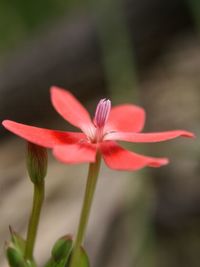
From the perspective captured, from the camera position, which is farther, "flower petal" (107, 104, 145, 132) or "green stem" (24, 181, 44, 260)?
"flower petal" (107, 104, 145, 132)

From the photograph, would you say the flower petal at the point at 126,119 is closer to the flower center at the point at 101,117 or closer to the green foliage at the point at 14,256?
the flower center at the point at 101,117

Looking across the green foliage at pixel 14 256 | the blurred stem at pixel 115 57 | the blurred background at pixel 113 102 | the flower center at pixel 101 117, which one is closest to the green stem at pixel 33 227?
the green foliage at pixel 14 256

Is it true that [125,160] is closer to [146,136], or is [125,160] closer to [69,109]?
[146,136]

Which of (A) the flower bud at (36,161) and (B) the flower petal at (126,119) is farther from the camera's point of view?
(B) the flower petal at (126,119)

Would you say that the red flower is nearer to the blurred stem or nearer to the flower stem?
the flower stem

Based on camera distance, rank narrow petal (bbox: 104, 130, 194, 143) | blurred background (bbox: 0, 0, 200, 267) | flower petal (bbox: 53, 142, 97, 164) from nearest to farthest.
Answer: flower petal (bbox: 53, 142, 97, 164) < narrow petal (bbox: 104, 130, 194, 143) < blurred background (bbox: 0, 0, 200, 267)

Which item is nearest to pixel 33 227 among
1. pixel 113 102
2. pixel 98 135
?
pixel 98 135

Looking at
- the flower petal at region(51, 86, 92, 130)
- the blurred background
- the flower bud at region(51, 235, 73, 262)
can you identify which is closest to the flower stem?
the flower bud at region(51, 235, 73, 262)

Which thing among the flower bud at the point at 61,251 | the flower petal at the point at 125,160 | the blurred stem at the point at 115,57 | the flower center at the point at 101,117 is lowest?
the flower bud at the point at 61,251
